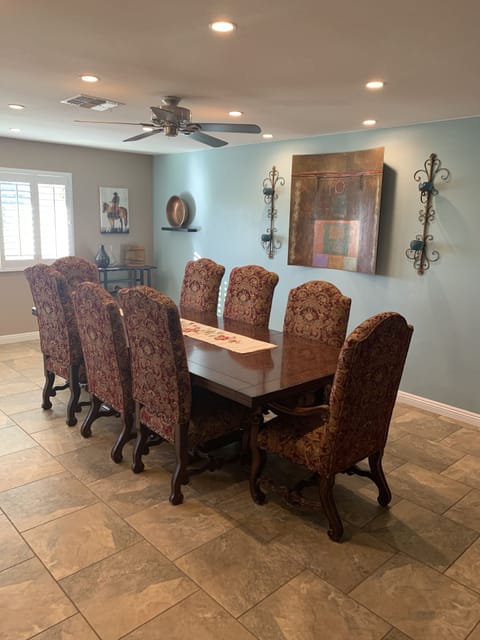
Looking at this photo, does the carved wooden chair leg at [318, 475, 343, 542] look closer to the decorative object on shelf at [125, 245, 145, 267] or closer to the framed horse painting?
the decorative object on shelf at [125, 245, 145, 267]

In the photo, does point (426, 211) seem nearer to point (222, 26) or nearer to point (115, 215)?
point (222, 26)

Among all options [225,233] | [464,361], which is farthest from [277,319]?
[464,361]

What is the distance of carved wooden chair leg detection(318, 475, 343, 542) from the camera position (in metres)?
2.36

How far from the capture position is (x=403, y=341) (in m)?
2.34

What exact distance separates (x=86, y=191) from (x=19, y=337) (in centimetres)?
204

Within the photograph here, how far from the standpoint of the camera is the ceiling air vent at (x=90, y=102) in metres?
3.37

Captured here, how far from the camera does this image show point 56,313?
11.7 feet

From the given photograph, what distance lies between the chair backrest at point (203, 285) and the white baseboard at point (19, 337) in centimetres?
267

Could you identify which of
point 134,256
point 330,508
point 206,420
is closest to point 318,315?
point 206,420

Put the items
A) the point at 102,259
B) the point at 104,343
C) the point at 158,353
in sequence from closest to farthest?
the point at 158,353, the point at 104,343, the point at 102,259

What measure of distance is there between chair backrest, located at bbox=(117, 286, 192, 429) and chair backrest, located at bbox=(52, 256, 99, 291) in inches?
68.4

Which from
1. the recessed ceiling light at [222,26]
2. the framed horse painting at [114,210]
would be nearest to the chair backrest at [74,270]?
the framed horse painting at [114,210]

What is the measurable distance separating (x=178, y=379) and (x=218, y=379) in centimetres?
21

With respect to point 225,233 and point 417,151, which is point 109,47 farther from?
point 225,233
